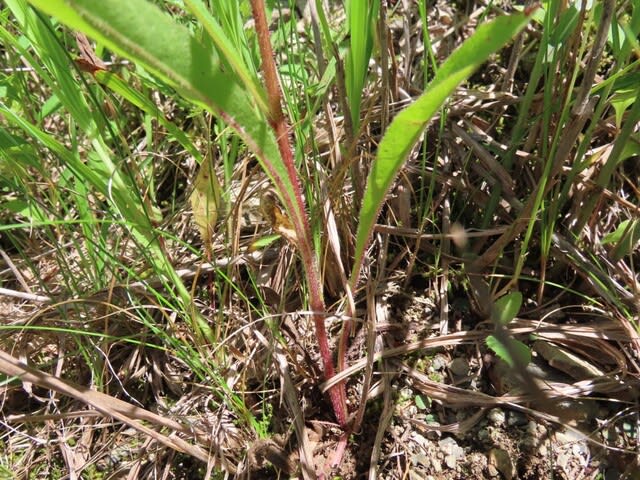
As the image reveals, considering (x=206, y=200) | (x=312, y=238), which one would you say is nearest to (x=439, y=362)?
(x=312, y=238)

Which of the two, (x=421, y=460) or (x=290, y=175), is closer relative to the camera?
(x=290, y=175)

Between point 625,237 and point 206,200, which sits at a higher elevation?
point 206,200

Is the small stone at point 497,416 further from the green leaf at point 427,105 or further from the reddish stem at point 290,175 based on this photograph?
the green leaf at point 427,105

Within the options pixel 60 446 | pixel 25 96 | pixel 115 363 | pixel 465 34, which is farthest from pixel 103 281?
pixel 465 34

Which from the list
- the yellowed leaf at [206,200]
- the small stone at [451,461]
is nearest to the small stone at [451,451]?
the small stone at [451,461]

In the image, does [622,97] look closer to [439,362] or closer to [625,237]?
[625,237]

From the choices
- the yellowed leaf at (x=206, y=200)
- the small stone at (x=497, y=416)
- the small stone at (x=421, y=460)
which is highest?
the yellowed leaf at (x=206, y=200)

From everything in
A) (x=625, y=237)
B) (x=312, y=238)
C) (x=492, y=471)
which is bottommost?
(x=492, y=471)

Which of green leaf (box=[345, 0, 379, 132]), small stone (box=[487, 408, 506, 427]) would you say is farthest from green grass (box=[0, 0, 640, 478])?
small stone (box=[487, 408, 506, 427])
